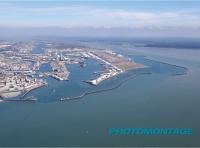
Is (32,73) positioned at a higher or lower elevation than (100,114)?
higher

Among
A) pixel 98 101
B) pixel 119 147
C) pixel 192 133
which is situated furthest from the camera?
pixel 98 101

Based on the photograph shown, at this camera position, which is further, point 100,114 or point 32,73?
point 32,73

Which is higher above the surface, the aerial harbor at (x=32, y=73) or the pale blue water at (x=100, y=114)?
the aerial harbor at (x=32, y=73)

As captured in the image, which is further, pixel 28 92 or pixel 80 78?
pixel 80 78

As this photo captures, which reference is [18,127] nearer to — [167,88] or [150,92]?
[150,92]

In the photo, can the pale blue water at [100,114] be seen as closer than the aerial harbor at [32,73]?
Yes

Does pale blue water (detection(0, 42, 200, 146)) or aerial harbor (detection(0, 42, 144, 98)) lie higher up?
aerial harbor (detection(0, 42, 144, 98))

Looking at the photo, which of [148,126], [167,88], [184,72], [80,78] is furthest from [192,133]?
[184,72]

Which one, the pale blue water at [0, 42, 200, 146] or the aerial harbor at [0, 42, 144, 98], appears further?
the aerial harbor at [0, 42, 144, 98]
